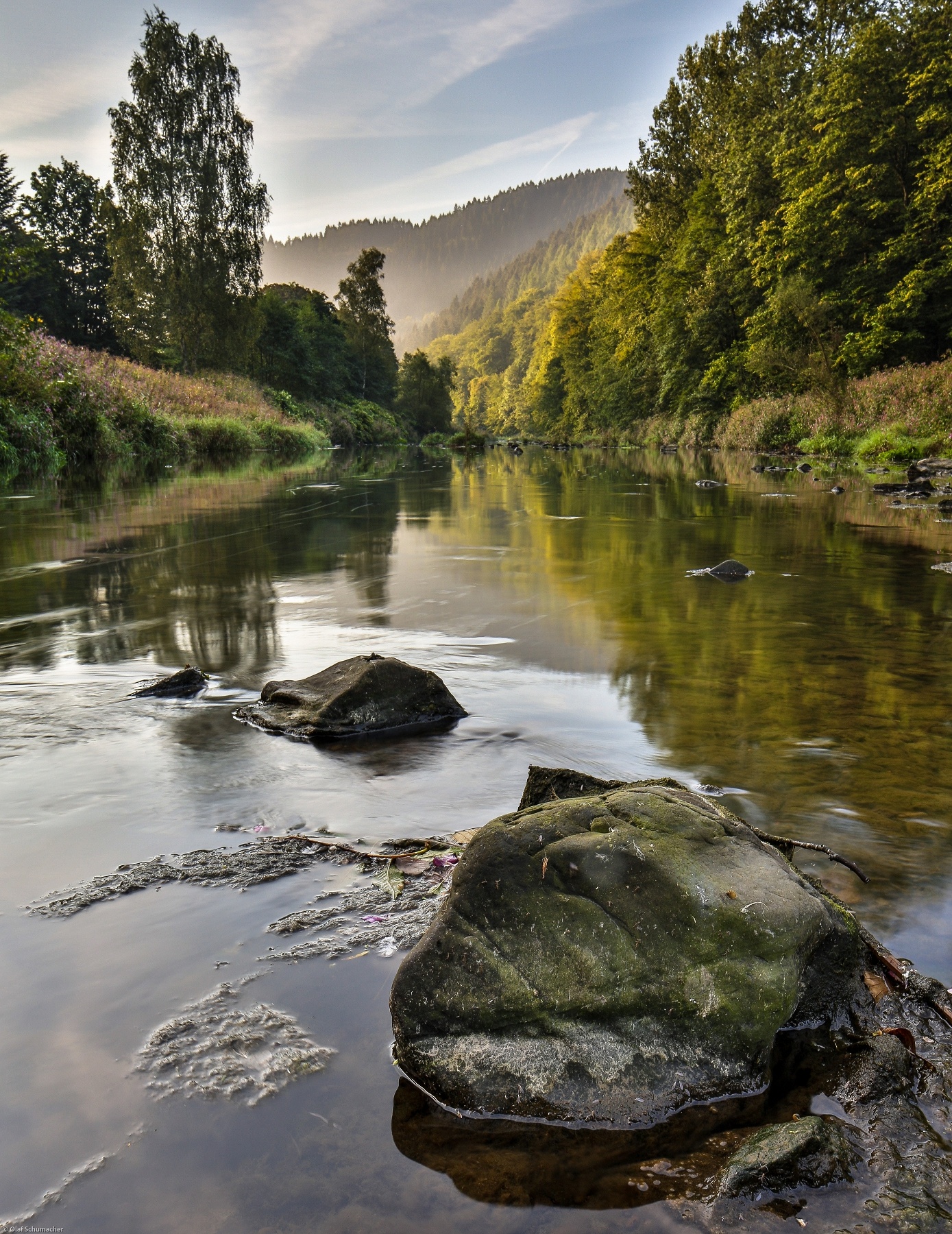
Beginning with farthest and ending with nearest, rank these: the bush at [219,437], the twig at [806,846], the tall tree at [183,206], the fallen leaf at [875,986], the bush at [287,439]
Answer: the tall tree at [183,206]
the bush at [287,439]
the bush at [219,437]
the twig at [806,846]
the fallen leaf at [875,986]

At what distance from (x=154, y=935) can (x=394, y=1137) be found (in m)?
1.09

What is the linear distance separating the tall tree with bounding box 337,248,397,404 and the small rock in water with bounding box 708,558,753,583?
7717cm

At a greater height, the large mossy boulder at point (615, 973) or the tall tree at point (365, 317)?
the tall tree at point (365, 317)

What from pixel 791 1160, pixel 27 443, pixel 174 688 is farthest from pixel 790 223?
pixel 791 1160

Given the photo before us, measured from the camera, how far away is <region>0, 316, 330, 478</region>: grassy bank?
2056cm

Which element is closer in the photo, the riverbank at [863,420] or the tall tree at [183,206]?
the riverbank at [863,420]

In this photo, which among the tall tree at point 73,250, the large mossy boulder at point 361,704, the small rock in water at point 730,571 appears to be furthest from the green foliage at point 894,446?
the tall tree at point 73,250

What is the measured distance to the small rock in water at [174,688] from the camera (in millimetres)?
5043

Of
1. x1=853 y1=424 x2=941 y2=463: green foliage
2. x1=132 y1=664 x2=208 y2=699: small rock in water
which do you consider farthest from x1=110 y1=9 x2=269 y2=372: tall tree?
x1=132 y1=664 x2=208 y2=699: small rock in water

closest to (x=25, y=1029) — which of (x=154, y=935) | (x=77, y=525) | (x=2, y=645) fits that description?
(x=154, y=935)

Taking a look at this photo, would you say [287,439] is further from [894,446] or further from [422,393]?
[422,393]

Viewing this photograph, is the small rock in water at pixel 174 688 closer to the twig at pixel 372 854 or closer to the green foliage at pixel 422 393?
the twig at pixel 372 854

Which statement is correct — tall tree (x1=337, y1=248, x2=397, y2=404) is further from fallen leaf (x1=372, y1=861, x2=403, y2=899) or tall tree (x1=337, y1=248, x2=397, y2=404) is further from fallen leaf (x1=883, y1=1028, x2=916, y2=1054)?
fallen leaf (x1=883, y1=1028, x2=916, y2=1054)

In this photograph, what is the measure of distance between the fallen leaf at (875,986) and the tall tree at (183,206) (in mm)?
52506
